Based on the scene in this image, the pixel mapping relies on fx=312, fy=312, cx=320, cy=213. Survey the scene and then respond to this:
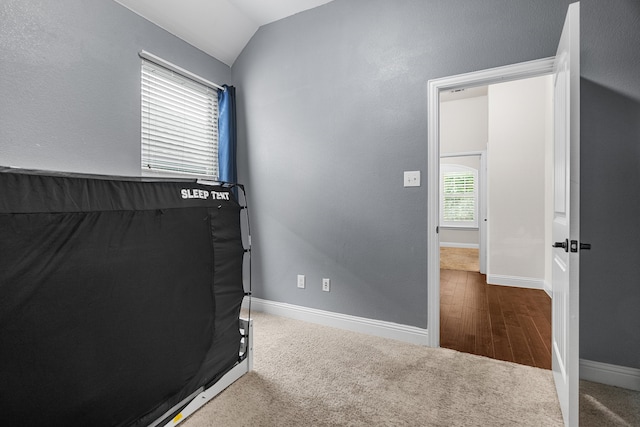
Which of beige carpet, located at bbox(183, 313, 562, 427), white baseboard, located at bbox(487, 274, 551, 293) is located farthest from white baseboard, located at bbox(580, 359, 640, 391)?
white baseboard, located at bbox(487, 274, 551, 293)

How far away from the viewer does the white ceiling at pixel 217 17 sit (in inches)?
97.7

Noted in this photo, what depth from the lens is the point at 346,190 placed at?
2.65 metres

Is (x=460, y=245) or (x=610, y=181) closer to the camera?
(x=610, y=181)

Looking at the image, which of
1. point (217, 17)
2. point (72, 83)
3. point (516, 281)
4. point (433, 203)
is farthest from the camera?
point (516, 281)

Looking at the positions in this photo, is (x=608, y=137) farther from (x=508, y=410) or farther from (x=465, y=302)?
(x=465, y=302)

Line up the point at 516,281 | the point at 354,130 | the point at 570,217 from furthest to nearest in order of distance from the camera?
the point at 516,281
the point at 354,130
the point at 570,217

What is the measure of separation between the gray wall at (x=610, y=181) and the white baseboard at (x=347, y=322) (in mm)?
1012

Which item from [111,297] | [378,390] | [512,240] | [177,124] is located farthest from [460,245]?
[111,297]

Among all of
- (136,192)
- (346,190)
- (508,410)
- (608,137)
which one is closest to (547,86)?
(608,137)

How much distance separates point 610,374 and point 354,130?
7.51 feet

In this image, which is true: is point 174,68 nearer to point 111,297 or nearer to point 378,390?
point 111,297

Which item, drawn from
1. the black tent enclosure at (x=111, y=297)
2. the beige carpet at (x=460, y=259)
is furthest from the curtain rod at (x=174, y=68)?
the beige carpet at (x=460, y=259)

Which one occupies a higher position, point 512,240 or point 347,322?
point 512,240

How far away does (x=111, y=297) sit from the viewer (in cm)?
118
